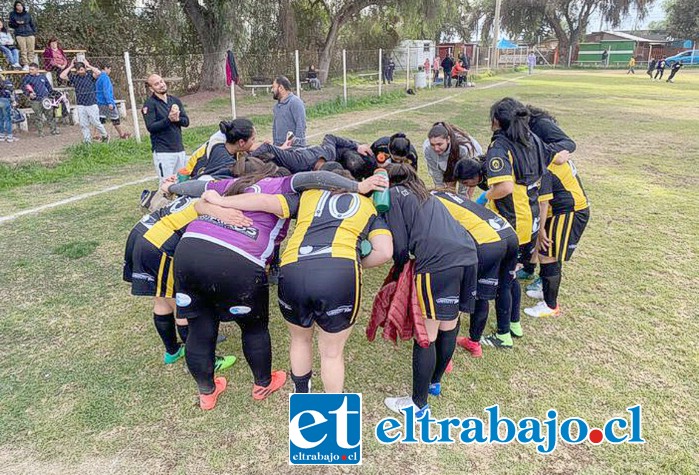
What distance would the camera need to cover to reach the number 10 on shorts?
2.58m

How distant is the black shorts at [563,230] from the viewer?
3.64 meters

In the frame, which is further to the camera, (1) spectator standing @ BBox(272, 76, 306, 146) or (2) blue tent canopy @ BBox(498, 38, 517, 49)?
(2) blue tent canopy @ BBox(498, 38, 517, 49)

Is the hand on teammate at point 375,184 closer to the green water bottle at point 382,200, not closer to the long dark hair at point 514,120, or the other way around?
the green water bottle at point 382,200

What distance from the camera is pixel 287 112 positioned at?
A: 6.23 metres

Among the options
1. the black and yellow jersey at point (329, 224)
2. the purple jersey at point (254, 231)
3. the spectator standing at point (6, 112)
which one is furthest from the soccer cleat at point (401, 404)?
the spectator standing at point (6, 112)

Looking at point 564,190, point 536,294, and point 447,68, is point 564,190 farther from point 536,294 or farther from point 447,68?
point 447,68

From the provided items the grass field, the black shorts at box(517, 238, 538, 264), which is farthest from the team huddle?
the grass field

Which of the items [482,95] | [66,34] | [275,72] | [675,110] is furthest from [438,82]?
[66,34]

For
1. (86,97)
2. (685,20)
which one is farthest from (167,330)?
(685,20)

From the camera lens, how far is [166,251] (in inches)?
112

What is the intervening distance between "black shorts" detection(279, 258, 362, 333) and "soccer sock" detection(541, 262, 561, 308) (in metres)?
1.99

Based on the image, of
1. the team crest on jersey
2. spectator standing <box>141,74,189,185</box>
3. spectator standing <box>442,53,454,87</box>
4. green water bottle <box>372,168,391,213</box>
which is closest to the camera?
green water bottle <box>372,168,391,213</box>

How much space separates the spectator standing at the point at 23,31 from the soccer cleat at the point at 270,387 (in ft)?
44.7

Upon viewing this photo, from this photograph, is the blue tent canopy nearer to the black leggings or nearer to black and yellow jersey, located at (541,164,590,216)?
black and yellow jersey, located at (541,164,590,216)
